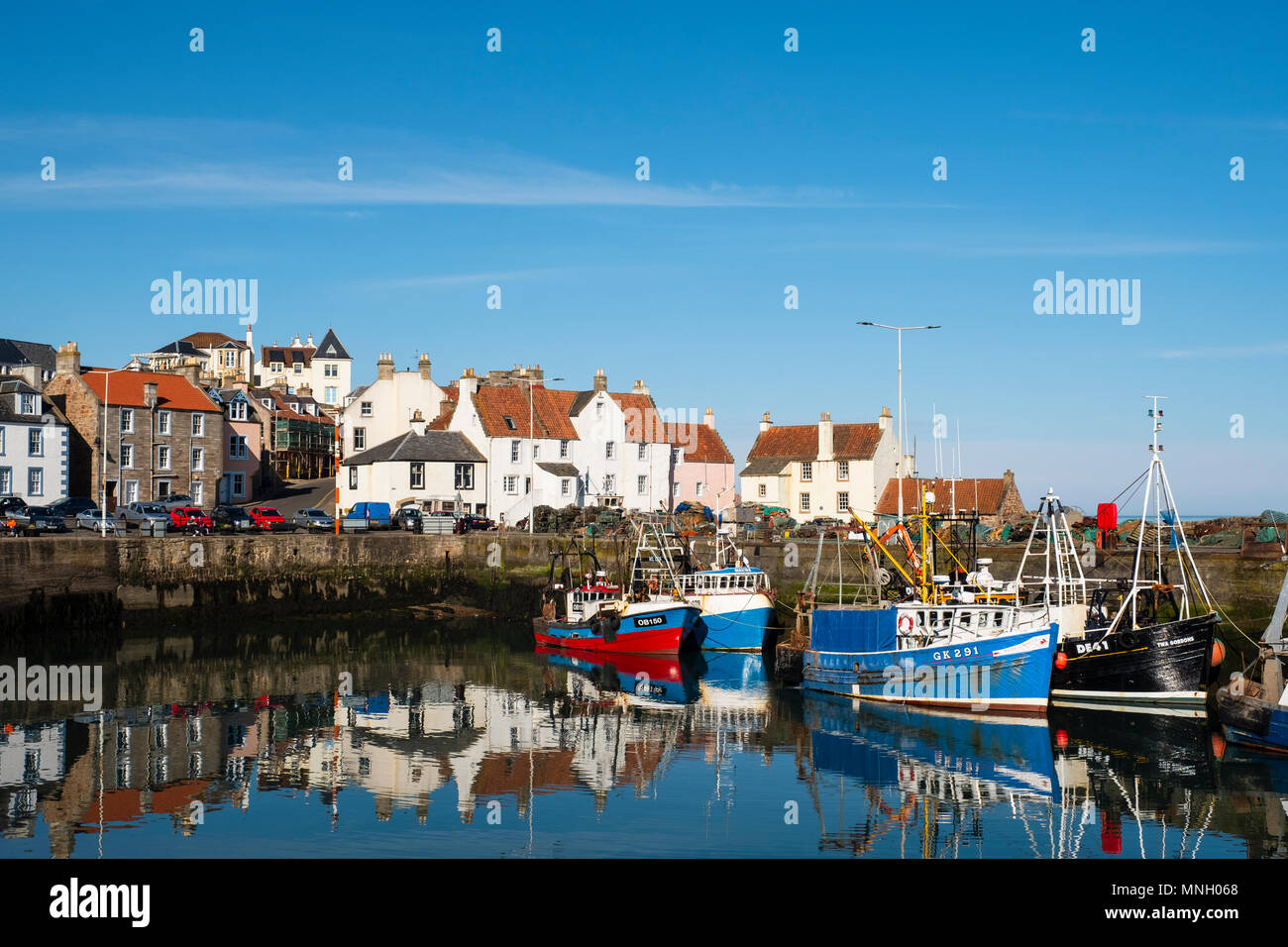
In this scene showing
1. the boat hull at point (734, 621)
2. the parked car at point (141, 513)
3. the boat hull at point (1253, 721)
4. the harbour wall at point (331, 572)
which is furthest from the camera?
the parked car at point (141, 513)

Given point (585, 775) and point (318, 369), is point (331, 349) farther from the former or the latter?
point (585, 775)

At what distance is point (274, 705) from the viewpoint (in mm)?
33688

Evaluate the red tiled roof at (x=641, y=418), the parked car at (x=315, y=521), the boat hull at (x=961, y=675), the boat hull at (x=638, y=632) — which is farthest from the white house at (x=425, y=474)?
the boat hull at (x=961, y=675)

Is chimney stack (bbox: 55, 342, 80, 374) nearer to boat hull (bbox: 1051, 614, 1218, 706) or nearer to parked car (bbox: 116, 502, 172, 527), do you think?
parked car (bbox: 116, 502, 172, 527)

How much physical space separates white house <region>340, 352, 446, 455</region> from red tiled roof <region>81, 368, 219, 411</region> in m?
7.97

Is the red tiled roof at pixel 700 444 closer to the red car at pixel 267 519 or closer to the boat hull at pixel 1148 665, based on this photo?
the red car at pixel 267 519

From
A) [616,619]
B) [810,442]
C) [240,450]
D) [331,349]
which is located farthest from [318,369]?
[616,619]

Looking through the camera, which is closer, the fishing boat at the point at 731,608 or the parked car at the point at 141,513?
the fishing boat at the point at 731,608

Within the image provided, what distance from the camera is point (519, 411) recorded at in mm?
69062

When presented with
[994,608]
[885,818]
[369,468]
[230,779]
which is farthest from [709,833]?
[369,468]

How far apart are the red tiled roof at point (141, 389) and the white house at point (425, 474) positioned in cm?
1055

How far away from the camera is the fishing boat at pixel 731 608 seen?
45781 millimetres

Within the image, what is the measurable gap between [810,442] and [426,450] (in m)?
23.4
